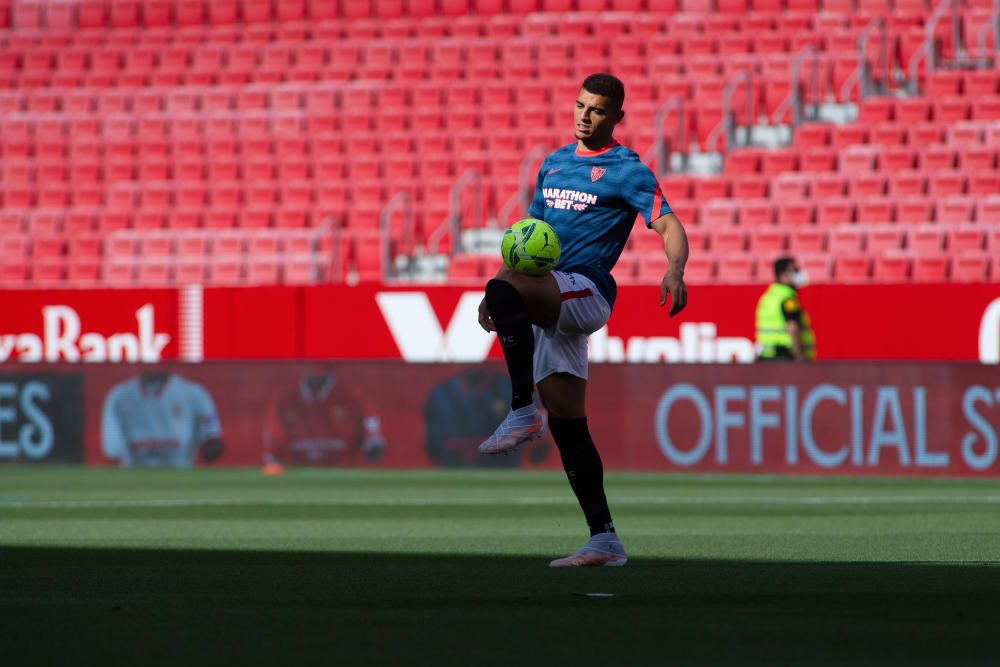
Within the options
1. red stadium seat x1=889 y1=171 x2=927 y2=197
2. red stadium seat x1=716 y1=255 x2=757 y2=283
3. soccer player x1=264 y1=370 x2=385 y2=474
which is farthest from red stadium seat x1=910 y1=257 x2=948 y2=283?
soccer player x1=264 y1=370 x2=385 y2=474

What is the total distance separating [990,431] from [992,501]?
3426mm

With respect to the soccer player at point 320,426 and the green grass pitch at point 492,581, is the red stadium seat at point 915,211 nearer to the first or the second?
the soccer player at point 320,426

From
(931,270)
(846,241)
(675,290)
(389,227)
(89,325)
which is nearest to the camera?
(675,290)

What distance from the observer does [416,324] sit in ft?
72.7

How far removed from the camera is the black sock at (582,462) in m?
8.12

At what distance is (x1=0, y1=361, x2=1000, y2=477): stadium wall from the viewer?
679 inches

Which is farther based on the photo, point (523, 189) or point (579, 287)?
point (523, 189)

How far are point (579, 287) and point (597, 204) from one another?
0.40 metres

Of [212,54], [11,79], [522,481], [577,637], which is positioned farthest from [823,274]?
[577,637]

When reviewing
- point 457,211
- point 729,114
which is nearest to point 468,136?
point 457,211

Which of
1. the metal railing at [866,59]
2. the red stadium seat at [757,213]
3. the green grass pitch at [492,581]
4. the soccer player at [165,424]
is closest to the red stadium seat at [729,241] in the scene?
the red stadium seat at [757,213]

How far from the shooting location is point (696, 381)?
17828mm

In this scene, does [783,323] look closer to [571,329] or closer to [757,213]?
[757,213]

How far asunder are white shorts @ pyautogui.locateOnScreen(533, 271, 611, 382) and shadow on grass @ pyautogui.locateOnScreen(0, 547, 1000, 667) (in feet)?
2.87
